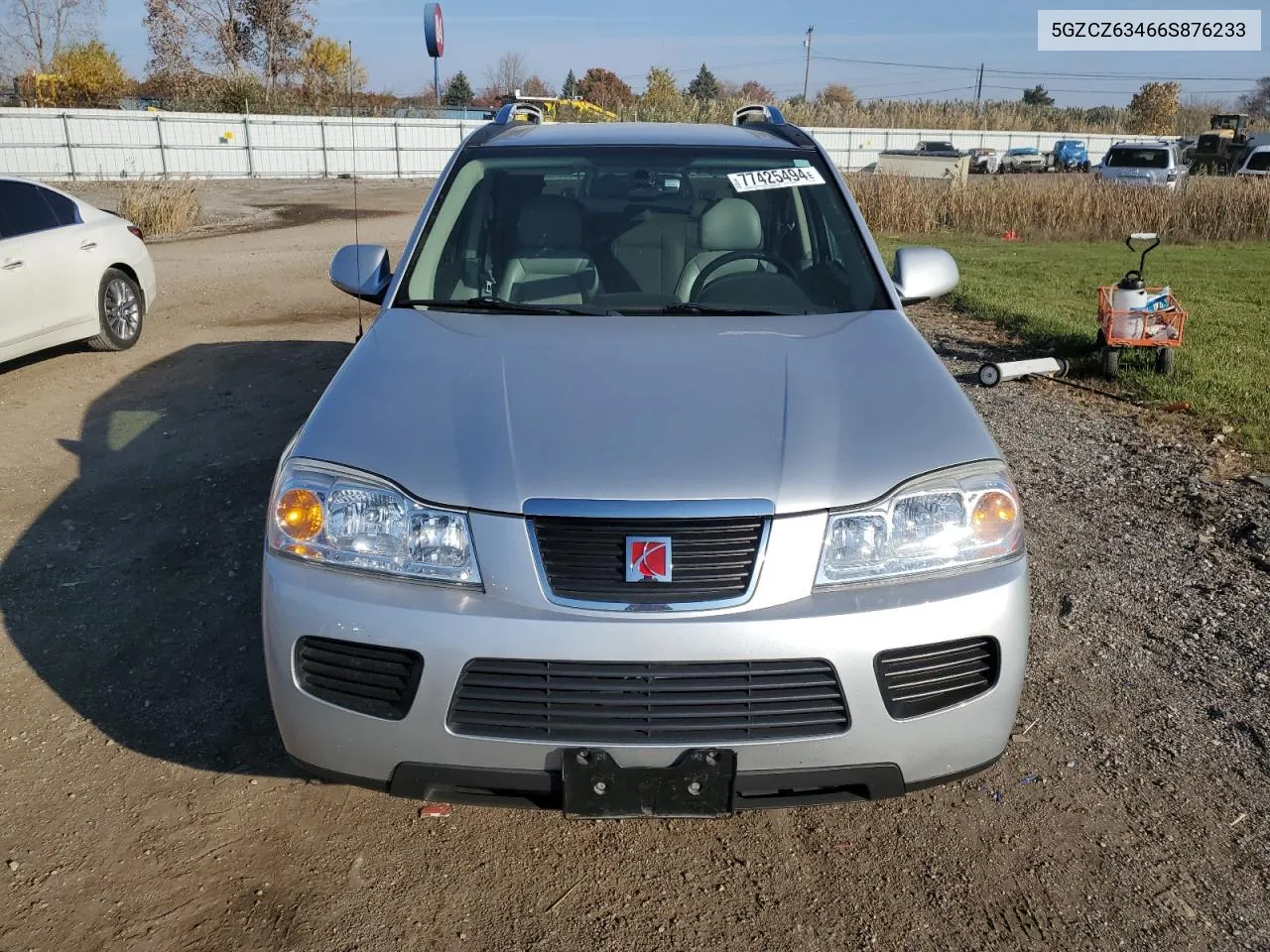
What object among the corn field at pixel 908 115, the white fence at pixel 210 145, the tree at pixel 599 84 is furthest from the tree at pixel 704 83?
the white fence at pixel 210 145

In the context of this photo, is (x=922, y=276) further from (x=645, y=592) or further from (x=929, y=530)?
(x=645, y=592)

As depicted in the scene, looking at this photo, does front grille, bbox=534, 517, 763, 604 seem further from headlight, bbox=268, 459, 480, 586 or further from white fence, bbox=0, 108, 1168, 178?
white fence, bbox=0, 108, 1168, 178

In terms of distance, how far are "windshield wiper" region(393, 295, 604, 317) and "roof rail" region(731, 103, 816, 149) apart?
1.38 m

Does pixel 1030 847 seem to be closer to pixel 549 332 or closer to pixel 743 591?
pixel 743 591

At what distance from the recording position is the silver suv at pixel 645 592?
2.25 meters

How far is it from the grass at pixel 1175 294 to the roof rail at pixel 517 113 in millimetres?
4597

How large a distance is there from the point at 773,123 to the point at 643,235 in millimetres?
1356

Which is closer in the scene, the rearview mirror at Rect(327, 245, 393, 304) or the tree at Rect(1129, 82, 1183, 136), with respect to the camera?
the rearview mirror at Rect(327, 245, 393, 304)

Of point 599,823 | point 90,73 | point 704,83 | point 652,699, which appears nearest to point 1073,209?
point 599,823

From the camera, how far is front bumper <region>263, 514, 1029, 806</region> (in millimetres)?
2219

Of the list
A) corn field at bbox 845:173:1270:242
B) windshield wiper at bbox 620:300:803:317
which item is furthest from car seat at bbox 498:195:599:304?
corn field at bbox 845:173:1270:242

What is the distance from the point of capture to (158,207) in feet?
57.9

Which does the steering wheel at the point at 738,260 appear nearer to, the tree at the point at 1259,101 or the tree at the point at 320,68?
the tree at the point at 320,68

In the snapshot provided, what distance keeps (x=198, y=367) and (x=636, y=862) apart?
260 inches
